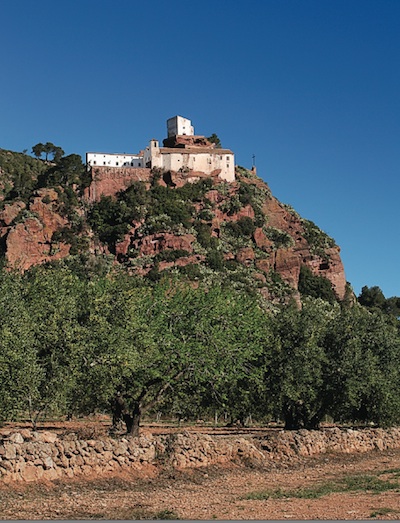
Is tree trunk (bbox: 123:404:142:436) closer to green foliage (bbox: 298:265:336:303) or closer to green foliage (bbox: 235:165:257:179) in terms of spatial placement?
green foliage (bbox: 298:265:336:303)

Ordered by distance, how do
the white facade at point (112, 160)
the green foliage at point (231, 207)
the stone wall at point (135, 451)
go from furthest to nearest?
the white facade at point (112, 160), the green foliage at point (231, 207), the stone wall at point (135, 451)

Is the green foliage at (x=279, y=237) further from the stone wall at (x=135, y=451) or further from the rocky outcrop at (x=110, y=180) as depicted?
the stone wall at (x=135, y=451)

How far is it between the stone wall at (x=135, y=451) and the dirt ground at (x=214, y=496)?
50cm

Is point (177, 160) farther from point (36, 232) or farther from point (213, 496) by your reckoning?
point (213, 496)

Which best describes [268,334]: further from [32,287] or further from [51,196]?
[51,196]

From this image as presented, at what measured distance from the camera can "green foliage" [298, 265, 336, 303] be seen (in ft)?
518

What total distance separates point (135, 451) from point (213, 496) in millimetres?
4746

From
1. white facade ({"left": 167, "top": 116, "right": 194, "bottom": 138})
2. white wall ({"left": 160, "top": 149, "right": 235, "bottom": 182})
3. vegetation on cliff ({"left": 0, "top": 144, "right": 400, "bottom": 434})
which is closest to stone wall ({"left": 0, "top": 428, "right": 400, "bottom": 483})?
vegetation on cliff ({"left": 0, "top": 144, "right": 400, "bottom": 434})

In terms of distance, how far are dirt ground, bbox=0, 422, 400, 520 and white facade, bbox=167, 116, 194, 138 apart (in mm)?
170203

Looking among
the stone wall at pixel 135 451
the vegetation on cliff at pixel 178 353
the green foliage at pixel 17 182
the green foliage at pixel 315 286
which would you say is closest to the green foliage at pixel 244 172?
the green foliage at pixel 315 286

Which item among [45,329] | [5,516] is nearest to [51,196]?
[45,329]

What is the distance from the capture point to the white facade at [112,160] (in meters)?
185

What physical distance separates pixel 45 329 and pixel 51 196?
416ft

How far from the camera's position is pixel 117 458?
87.8 feet
